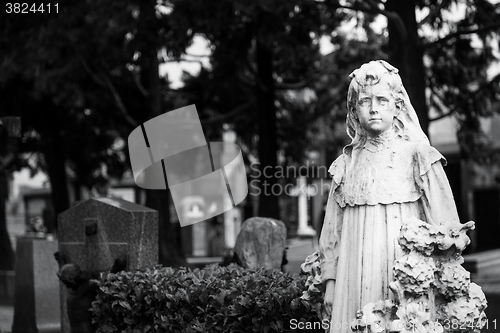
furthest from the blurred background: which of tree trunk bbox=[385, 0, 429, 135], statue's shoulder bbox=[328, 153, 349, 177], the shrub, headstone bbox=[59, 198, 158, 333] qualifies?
statue's shoulder bbox=[328, 153, 349, 177]

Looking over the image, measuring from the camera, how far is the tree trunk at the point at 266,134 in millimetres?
16109

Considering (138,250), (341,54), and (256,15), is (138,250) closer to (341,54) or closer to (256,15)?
(256,15)

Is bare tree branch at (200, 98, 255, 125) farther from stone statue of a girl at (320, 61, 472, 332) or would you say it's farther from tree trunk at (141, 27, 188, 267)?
stone statue of a girl at (320, 61, 472, 332)

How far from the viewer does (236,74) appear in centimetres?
1886

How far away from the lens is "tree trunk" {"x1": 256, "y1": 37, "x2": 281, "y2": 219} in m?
16.1

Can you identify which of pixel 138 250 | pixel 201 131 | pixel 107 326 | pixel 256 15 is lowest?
pixel 107 326

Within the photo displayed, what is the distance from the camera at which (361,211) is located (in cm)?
490

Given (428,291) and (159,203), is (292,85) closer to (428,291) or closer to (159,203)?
(159,203)

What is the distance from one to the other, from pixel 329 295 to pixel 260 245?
18.7 feet

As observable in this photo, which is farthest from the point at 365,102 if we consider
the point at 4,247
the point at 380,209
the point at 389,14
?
the point at 4,247

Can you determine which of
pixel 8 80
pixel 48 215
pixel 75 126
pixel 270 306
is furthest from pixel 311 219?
pixel 270 306

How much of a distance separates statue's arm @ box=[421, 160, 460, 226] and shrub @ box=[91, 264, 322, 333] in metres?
1.64

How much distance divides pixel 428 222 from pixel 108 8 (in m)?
12.6

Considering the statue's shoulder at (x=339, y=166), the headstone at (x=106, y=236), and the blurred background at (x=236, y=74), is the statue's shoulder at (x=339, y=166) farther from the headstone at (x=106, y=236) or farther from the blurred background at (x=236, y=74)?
the blurred background at (x=236, y=74)
